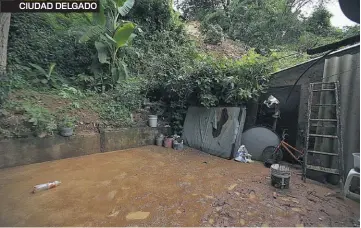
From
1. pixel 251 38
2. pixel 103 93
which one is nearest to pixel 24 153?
pixel 103 93

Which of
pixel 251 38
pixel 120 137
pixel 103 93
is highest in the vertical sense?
pixel 251 38

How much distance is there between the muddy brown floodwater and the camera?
86.2 inches

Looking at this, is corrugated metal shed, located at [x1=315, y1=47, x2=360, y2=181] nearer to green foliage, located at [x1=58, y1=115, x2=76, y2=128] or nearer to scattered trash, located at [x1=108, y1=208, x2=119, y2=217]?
scattered trash, located at [x1=108, y1=208, x2=119, y2=217]

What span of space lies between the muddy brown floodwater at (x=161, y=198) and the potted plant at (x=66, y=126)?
0.60 meters

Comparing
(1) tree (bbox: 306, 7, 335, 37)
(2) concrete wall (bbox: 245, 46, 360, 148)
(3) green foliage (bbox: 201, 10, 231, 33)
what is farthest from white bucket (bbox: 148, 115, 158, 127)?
(1) tree (bbox: 306, 7, 335, 37)

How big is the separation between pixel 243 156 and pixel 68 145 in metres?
3.66

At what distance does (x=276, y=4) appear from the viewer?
36.7 ft

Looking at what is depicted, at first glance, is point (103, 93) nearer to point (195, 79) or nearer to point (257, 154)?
point (195, 79)

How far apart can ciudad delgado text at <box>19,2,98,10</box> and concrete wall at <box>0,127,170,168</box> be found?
3.31m

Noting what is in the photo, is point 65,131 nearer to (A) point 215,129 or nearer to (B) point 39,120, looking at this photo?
(B) point 39,120

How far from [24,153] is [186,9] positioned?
1319cm

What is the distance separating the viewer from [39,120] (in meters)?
3.94

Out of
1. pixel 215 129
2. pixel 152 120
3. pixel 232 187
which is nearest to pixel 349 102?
pixel 232 187

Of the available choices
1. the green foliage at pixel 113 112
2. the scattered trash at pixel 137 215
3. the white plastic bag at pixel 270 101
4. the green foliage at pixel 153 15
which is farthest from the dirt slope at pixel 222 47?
the scattered trash at pixel 137 215
